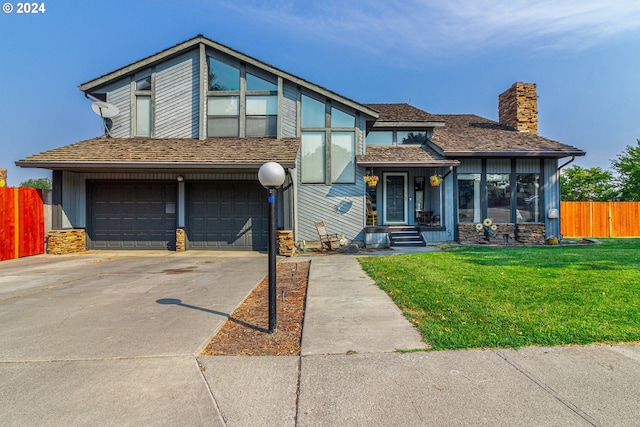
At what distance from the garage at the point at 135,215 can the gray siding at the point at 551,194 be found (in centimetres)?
1434

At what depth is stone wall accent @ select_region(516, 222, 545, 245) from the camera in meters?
12.5

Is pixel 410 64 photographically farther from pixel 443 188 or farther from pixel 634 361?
pixel 634 361

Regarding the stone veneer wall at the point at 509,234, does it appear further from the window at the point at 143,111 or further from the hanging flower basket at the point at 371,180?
the window at the point at 143,111

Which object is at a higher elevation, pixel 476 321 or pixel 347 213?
pixel 347 213

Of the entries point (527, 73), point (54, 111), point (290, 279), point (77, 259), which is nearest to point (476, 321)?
point (290, 279)

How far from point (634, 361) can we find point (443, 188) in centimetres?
1029

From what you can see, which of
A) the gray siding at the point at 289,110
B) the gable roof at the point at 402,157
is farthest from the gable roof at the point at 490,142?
the gray siding at the point at 289,110

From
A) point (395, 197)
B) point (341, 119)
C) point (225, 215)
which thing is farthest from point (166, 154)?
point (395, 197)

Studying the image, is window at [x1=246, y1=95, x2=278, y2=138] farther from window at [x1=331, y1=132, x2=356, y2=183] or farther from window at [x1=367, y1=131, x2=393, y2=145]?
window at [x1=367, y1=131, x2=393, y2=145]

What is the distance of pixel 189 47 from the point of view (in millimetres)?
Result: 11914

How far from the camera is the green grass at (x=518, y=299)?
3297mm

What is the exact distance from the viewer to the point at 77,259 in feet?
31.3

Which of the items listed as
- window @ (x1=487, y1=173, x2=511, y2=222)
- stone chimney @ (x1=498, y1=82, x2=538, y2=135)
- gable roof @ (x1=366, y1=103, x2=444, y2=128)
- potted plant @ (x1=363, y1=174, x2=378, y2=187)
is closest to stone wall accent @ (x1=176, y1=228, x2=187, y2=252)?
potted plant @ (x1=363, y1=174, x2=378, y2=187)

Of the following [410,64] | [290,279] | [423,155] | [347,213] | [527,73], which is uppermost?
[410,64]
